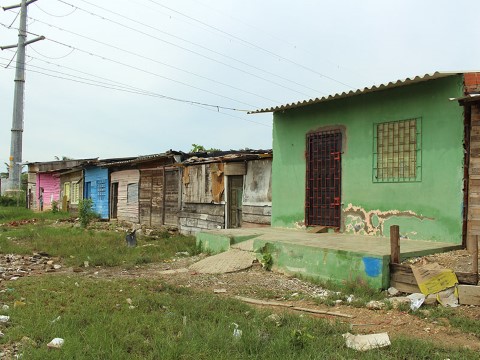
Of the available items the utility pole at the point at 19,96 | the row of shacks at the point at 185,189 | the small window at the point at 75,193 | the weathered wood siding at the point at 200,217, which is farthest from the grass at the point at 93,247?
the utility pole at the point at 19,96

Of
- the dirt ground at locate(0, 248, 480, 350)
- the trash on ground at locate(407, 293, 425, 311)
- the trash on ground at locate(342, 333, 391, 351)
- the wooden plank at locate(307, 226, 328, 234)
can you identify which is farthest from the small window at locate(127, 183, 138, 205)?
the trash on ground at locate(342, 333, 391, 351)

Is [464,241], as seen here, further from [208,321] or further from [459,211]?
[208,321]

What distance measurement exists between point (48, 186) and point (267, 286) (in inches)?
1132

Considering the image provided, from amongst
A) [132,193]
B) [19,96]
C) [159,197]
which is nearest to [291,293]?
[159,197]

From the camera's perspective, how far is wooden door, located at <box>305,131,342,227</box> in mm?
9320

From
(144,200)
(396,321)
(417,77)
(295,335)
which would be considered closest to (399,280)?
(396,321)

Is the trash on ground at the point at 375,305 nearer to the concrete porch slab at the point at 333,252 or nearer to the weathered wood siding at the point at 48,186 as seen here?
the concrete porch slab at the point at 333,252

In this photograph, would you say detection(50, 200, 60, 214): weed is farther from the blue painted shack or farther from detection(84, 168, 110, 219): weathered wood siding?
detection(84, 168, 110, 219): weathered wood siding

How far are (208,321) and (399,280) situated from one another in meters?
2.94

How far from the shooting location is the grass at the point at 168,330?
12.5 feet

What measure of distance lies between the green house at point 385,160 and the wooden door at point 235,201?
2.31m

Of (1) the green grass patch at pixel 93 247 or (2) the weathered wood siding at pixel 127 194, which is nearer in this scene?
(1) the green grass patch at pixel 93 247

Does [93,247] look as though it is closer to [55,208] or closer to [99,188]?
[99,188]

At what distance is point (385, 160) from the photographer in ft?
27.4
